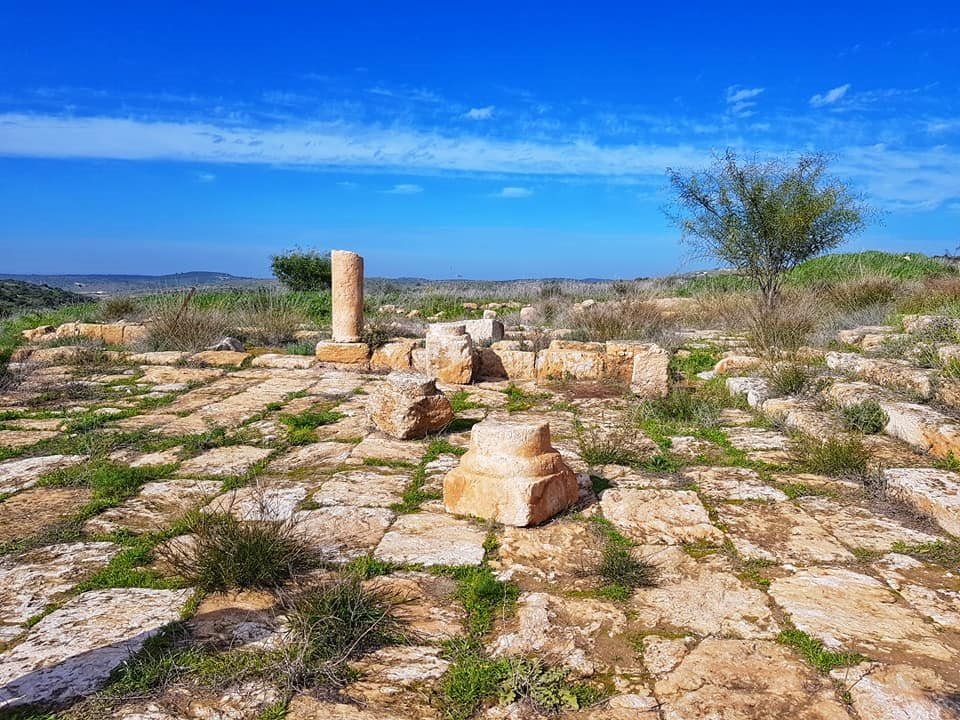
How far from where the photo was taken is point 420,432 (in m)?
5.77

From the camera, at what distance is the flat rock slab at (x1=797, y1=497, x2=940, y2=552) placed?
3576 millimetres

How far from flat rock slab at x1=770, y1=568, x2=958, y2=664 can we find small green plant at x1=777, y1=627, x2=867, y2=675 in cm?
5

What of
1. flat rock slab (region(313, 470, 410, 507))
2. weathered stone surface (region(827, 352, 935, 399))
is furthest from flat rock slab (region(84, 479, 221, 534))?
weathered stone surface (region(827, 352, 935, 399))

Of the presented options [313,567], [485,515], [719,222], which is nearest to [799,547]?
[485,515]

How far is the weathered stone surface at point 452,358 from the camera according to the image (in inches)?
322

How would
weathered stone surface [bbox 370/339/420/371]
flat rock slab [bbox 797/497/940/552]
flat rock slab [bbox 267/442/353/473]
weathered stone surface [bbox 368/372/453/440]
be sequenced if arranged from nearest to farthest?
flat rock slab [bbox 797/497/940/552]
flat rock slab [bbox 267/442/353/473]
weathered stone surface [bbox 368/372/453/440]
weathered stone surface [bbox 370/339/420/371]

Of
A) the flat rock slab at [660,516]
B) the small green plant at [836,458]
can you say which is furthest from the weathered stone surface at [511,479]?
the small green plant at [836,458]

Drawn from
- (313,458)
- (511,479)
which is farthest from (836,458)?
(313,458)

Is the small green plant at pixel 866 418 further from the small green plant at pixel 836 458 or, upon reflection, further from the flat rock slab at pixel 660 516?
the flat rock slab at pixel 660 516

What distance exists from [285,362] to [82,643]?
23.7 ft

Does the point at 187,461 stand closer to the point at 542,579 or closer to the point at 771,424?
the point at 542,579

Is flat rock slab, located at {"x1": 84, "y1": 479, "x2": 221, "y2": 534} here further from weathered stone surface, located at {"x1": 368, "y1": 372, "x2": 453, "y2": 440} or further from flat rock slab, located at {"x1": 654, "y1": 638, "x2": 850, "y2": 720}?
flat rock slab, located at {"x1": 654, "y1": 638, "x2": 850, "y2": 720}

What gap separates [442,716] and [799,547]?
2284 mm

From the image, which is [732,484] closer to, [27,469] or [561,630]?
[561,630]
